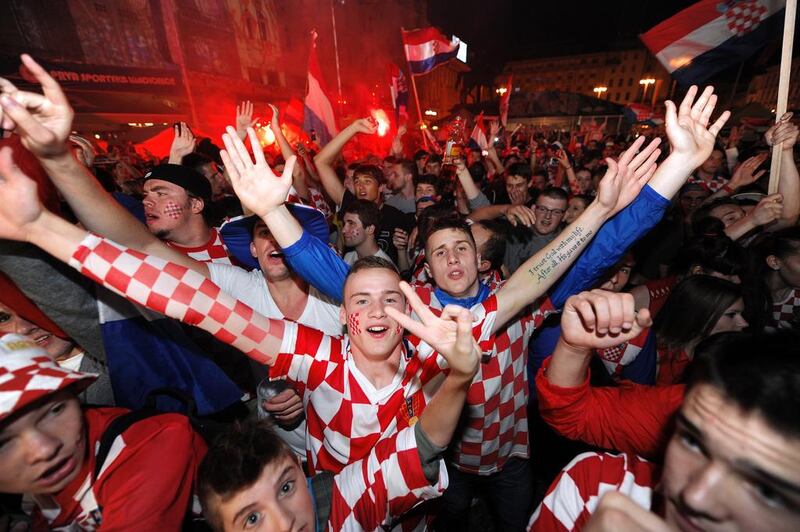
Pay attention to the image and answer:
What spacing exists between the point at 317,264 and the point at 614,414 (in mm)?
1690

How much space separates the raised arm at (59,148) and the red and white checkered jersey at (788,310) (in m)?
4.77

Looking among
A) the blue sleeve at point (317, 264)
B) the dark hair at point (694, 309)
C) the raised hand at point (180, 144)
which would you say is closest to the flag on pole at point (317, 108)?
the raised hand at point (180, 144)

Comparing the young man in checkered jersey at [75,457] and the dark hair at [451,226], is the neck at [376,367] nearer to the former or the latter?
the young man in checkered jersey at [75,457]

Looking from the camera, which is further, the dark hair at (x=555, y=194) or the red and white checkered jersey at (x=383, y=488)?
the dark hair at (x=555, y=194)

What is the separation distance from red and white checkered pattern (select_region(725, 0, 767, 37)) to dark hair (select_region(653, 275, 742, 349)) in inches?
148

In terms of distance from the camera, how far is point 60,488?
1284 mm

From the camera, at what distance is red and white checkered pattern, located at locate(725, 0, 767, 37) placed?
13.2ft

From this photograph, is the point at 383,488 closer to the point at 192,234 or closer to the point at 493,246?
the point at 493,246

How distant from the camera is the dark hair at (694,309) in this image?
235 centimetres

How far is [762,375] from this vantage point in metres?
0.93

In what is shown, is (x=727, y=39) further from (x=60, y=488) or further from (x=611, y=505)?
(x=60, y=488)

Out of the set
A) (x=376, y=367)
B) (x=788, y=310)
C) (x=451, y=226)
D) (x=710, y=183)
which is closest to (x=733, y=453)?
(x=376, y=367)

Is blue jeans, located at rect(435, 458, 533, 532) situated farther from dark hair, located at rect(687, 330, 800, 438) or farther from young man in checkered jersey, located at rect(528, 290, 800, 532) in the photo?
dark hair, located at rect(687, 330, 800, 438)

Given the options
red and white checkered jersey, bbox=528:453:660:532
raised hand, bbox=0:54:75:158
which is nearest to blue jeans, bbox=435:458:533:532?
red and white checkered jersey, bbox=528:453:660:532
